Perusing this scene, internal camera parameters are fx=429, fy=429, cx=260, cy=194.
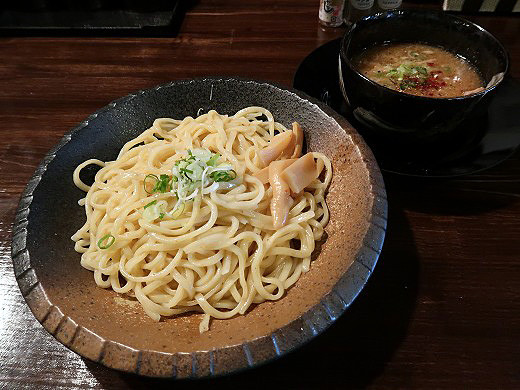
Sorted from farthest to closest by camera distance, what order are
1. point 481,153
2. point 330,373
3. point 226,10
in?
1. point 226,10
2. point 481,153
3. point 330,373

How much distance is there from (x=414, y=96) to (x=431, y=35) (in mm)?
724

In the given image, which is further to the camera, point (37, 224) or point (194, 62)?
point (194, 62)

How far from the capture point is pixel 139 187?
1655 millimetres

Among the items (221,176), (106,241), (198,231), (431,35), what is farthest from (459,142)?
(106,241)

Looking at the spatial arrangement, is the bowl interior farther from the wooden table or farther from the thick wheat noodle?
the thick wheat noodle

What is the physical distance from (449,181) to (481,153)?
6.9 inches

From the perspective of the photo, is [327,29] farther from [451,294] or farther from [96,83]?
[451,294]

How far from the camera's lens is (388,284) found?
151cm

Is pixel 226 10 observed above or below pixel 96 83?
above

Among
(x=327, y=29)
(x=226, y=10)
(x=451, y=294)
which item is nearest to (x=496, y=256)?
(x=451, y=294)

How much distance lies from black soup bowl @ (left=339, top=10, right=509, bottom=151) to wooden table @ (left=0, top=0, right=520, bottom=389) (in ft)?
0.87

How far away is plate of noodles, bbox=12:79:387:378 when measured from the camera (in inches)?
46.6

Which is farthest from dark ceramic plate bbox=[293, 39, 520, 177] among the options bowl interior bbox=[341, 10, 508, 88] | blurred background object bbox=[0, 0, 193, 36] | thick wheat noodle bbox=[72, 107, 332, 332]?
blurred background object bbox=[0, 0, 193, 36]

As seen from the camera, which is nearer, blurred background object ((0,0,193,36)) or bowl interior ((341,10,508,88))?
bowl interior ((341,10,508,88))
